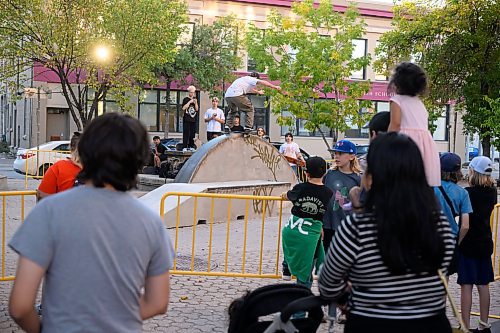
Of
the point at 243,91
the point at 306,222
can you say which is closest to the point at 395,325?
the point at 306,222

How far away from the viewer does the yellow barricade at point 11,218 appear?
815 centimetres

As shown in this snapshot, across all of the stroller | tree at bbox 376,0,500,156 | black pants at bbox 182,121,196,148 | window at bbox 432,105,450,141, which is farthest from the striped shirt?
window at bbox 432,105,450,141

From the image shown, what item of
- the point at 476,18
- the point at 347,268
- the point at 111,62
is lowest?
the point at 347,268

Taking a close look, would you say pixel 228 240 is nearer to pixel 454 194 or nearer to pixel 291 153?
pixel 454 194

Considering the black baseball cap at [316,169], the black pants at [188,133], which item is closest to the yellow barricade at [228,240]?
the black baseball cap at [316,169]

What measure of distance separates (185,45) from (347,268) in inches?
1557

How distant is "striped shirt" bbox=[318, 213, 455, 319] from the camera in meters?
2.90

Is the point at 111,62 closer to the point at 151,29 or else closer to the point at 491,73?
the point at 151,29

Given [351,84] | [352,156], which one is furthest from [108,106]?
[352,156]

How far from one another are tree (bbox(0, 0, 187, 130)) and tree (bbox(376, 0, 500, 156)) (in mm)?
10894

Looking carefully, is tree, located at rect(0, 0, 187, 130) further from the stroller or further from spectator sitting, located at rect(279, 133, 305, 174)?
the stroller

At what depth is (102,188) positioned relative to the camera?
8.77 ft

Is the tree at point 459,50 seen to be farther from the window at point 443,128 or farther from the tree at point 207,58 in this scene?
the window at point 443,128

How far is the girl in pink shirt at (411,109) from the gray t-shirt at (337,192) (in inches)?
74.2
